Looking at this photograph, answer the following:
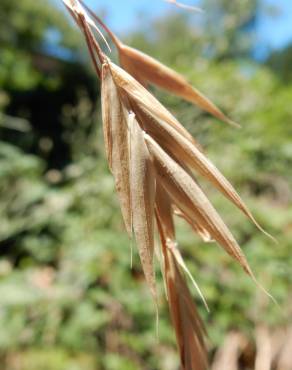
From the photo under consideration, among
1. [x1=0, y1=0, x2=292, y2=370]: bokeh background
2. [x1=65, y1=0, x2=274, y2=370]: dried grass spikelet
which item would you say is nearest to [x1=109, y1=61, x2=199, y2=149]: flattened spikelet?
[x1=65, y1=0, x2=274, y2=370]: dried grass spikelet

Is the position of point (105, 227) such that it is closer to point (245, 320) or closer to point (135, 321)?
point (135, 321)

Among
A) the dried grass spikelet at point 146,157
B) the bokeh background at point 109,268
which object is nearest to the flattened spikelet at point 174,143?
the dried grass spikelet at point 146,157

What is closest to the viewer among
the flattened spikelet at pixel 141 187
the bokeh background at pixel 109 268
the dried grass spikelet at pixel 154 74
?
the flattened spikelet at pixel 141 187

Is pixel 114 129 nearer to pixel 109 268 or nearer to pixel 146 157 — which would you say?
pixel 146 157

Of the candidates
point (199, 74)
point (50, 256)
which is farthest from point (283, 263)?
point (199, 74)

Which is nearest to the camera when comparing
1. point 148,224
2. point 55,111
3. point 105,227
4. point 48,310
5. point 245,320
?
point 148,224

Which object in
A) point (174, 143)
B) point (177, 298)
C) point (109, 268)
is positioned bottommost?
point (109, 268)

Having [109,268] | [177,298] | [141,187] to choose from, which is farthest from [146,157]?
[109,268]

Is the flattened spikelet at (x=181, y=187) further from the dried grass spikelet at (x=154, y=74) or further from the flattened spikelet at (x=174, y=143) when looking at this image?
the dried grass spikelet at (x=154, y=74)
